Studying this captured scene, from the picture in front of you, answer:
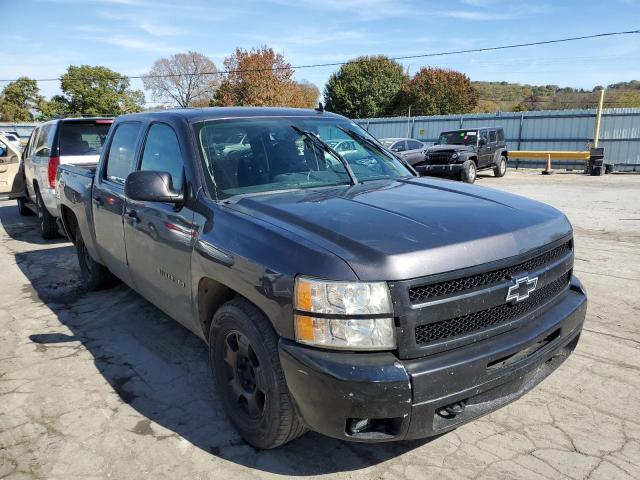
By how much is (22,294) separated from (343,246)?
15.9ft

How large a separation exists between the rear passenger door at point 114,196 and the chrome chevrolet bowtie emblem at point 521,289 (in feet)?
9.65

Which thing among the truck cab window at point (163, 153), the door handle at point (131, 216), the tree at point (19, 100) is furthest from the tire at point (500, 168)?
the tree at point (19, 100)

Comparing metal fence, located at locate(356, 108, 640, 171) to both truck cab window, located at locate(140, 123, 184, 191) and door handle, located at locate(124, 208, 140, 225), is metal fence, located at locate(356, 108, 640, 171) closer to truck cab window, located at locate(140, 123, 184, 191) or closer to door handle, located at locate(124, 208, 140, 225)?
truck cab window, located at locate(140, 123, 184, 191)

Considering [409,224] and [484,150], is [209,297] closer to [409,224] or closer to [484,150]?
[409,224]

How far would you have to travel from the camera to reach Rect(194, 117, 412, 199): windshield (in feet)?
10.3

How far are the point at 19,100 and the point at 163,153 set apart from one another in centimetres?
7021

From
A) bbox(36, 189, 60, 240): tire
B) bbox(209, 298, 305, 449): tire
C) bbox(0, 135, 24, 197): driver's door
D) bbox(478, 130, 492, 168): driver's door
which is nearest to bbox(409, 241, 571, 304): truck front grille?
bbox(209, 298, 305, 449): tire

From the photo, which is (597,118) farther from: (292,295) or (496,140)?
(292,295)

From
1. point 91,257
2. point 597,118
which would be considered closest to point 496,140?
point 597,118

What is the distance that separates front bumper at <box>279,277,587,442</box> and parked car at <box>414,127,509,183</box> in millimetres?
12273

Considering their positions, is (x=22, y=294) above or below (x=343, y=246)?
below

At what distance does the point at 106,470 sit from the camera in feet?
8.44

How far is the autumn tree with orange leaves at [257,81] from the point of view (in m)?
42.4

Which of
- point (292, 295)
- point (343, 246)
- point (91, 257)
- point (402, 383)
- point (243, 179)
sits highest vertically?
point (243, 179)
